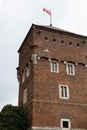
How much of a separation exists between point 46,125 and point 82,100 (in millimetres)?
4861

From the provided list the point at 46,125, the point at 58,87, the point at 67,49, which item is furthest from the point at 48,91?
the point at 67,49

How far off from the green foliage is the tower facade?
899mm

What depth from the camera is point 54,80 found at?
28484 millimetres

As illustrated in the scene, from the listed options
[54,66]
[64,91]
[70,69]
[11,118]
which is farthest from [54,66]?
[11,118]

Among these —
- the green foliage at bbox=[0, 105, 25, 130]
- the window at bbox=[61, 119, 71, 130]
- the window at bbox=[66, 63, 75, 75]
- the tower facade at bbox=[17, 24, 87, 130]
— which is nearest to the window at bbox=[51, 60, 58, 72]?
the tower facade at bbox=[17, 24, 87, 130]

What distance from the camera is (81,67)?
30.4 m

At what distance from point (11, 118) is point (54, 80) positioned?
5618mm

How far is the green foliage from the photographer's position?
26953 mm

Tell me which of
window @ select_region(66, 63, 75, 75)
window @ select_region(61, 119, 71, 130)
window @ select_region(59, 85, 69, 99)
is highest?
window @ select_region(66, 63, 75, 75)

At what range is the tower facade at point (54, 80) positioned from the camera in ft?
88.3

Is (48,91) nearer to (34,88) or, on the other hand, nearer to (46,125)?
(34,88)

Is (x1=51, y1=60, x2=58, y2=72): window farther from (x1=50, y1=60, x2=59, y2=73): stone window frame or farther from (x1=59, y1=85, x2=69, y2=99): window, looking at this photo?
(x1=59, y1=85, x2=69, y2=99): window

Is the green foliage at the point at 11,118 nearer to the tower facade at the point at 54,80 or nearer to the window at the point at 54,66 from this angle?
Answer: the tower facade at the point at 54,80

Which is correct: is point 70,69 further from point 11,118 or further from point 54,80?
point 11,118
